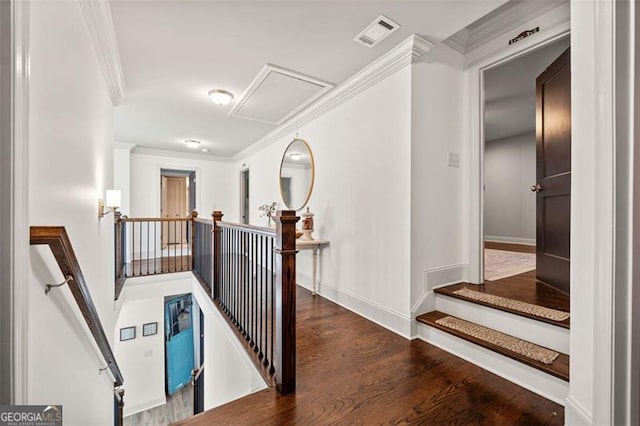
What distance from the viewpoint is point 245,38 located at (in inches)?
88.0

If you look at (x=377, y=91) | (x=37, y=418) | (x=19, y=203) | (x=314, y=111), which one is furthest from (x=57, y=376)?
(x=314, y=111)

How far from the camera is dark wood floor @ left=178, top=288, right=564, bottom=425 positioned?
1.42 meters

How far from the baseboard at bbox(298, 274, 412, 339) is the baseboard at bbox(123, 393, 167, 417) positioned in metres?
4.77

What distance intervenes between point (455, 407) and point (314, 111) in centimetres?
327

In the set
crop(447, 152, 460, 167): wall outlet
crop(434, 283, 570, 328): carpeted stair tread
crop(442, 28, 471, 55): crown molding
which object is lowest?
crop(434, 283, 570, 328): carpeted stair tread

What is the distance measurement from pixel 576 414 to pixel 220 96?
12.5ft

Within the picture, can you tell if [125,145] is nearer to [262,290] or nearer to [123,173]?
[123,173]

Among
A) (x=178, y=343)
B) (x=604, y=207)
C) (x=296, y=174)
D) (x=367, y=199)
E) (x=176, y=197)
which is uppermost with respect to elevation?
(x=296, y=174)

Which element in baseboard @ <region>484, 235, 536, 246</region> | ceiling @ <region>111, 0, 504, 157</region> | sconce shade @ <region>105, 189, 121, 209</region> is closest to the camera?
ceiling @ <region>111, 0, 504, 157</region>

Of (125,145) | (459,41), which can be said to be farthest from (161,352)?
(459,41)

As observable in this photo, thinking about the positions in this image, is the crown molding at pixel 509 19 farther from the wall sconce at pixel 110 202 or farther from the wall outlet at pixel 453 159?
the wall sconce at pixel 110 202

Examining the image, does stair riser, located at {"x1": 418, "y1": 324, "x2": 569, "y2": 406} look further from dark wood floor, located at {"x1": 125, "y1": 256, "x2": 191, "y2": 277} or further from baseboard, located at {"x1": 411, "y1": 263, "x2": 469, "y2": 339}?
dark wood floor, located at {"x1": 125, "y1": 256, "x2": 191, "y2": 277}

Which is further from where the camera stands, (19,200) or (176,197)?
(176,197)

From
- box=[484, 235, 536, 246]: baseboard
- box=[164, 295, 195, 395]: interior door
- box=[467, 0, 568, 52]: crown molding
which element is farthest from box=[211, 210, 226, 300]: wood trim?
box=[484, 235, 536, 246]: baseboard
